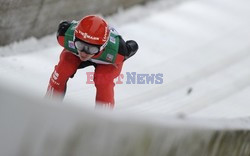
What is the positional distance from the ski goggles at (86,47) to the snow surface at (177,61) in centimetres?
43

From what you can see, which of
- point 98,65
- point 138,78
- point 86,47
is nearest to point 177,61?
point 138,78

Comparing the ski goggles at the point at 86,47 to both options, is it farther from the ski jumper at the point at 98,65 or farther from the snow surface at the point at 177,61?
the snow surface at the point at 177,61

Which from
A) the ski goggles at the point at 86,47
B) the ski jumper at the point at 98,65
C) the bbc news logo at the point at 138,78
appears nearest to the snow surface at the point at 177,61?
the bbc news logo at the point at 138,78

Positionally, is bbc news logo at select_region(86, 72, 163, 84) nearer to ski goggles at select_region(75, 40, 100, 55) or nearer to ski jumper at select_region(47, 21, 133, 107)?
ski jumper at select_region(47, 21, 133, 107)

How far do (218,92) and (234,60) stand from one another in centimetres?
118

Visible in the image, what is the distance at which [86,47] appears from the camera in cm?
409

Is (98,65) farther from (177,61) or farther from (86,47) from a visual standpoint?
(177,61)

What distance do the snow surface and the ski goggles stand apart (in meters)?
0.43

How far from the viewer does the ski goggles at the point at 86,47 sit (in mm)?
4074

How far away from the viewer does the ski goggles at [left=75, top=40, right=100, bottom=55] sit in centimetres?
407

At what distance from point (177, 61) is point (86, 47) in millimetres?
2674

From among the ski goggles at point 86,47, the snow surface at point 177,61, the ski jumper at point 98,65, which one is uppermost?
the ski goggles at point 86,47

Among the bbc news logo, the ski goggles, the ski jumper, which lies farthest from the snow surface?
the ski goggles

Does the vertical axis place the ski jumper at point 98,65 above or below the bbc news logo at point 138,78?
above
